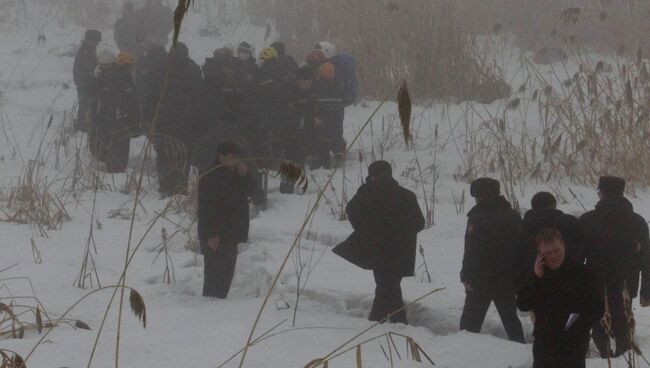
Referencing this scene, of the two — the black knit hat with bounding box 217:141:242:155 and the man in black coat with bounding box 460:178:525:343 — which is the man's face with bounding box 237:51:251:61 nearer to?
the black knit hat with bounding box 217:141:242:155

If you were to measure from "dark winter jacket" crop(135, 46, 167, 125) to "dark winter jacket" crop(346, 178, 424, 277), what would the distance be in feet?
13.2

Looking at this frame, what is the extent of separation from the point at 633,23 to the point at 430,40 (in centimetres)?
302

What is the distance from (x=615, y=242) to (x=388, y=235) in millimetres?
1466

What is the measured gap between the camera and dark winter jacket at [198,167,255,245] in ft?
22.5

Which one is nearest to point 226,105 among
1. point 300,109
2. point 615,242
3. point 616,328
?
point 300,109

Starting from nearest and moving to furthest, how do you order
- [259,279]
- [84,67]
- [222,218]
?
[222,218] → [259,279] → [84,67]

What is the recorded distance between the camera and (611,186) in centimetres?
568

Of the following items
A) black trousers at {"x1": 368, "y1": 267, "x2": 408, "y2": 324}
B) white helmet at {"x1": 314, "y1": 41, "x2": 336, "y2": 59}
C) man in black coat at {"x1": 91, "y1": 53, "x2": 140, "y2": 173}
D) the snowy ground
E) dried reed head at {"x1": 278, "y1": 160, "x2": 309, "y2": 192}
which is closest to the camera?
dried reed head at {"x1": 278, "y1": 160, "x2": 309, "y2": 192}

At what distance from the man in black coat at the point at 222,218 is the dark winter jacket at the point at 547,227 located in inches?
88.1

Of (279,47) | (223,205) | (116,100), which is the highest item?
(279,47)

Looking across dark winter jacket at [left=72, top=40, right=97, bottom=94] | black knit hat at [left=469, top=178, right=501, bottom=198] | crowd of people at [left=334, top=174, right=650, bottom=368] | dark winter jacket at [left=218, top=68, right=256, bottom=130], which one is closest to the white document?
crowd of people at [left=334, top=174, right=650, bottom=368]

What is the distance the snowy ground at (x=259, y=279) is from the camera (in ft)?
16.3

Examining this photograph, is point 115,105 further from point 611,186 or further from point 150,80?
point 611,186

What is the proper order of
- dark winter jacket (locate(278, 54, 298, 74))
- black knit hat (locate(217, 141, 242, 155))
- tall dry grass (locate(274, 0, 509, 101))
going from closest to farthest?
black knit hat (locate(217, 141, 242, 155)), dark winter jacket (locate(278, 54, 298, 74)), tall dry grass (locate(274, 0, 509, 101))
